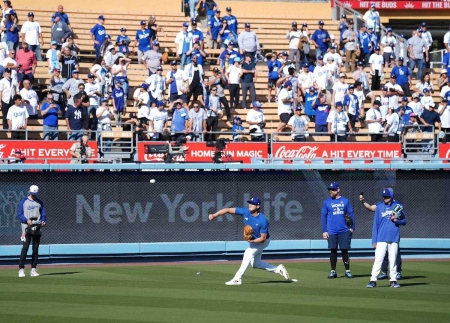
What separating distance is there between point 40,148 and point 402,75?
43.3 ft

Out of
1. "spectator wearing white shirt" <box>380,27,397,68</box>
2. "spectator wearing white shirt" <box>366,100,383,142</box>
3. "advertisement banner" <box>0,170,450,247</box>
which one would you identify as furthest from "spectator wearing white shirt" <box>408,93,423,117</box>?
"advertisement banner" <box>0,170,450,247</box>

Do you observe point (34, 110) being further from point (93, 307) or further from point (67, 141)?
point (93, 307)

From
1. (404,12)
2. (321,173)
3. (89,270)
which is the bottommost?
(89,270)

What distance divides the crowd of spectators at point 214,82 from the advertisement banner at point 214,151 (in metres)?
0.42

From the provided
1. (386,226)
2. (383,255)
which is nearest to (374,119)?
(386,226)

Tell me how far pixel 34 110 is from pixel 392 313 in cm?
1547

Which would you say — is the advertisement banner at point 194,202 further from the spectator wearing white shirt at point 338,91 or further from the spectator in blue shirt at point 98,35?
the spectator in blue shirt at point 98,35

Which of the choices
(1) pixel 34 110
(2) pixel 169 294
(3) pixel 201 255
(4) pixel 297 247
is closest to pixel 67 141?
(1) pixel 34 110

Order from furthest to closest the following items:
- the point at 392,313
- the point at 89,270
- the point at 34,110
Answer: the point at 34,110 → the point at 89,270 → the point at 392,313

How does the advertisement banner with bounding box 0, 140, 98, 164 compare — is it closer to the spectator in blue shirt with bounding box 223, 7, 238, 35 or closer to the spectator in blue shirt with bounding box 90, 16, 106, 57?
the spectator in blue shirt with bounding box 90, 16, 106, 57

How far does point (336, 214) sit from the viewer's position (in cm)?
2000

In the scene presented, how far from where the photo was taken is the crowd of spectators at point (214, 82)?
27.7 metres

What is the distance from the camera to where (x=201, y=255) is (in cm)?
2442

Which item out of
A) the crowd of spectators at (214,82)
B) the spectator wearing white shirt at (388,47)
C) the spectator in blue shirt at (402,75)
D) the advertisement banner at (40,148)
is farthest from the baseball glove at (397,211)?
the spectator wearing white shirt at (388,47)
